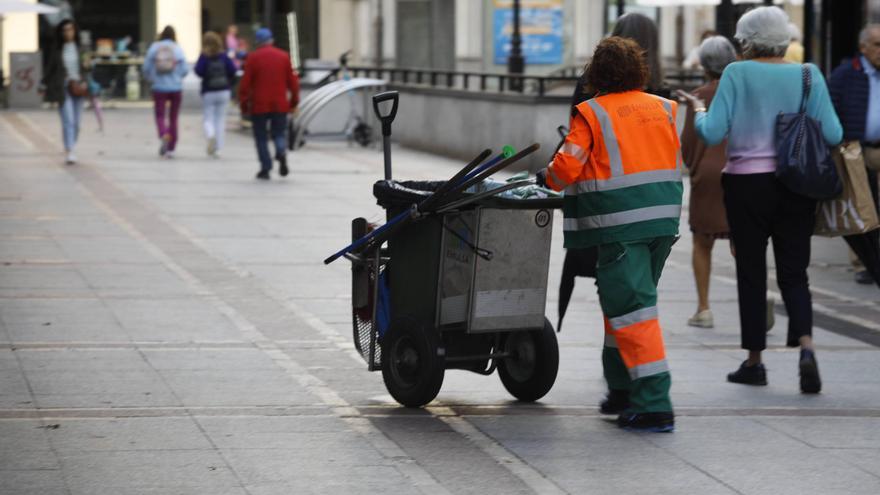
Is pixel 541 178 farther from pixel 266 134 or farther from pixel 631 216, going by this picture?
pixel 266 134

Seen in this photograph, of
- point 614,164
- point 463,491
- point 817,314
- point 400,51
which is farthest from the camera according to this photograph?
point 400,51

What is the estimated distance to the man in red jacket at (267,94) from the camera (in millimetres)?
18188

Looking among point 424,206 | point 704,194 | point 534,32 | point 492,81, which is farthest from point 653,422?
point 534,32

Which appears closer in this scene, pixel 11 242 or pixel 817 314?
pixel 817 314

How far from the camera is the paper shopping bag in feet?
25.8

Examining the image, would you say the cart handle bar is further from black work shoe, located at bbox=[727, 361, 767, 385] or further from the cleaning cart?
black work shoe, located at bbox=[727, 361, 767, 385]

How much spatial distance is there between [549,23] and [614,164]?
82.3 ft

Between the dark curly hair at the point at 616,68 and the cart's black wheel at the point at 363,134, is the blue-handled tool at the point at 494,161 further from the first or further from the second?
the cart's black wheel at the point at 363,134

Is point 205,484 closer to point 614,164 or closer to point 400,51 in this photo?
point 614,164

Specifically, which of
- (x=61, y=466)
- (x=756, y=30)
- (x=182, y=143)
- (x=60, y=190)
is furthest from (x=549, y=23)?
(x=61, y=466)

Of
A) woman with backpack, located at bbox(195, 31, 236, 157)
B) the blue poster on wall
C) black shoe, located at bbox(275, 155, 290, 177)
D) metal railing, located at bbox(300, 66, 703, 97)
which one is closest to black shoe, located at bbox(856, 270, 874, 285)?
metal railing, located at bbox(300, 66, 703, 97)

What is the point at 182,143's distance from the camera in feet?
78.3

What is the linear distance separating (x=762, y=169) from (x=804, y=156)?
209 millimetres

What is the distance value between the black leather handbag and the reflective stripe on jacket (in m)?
0.83
